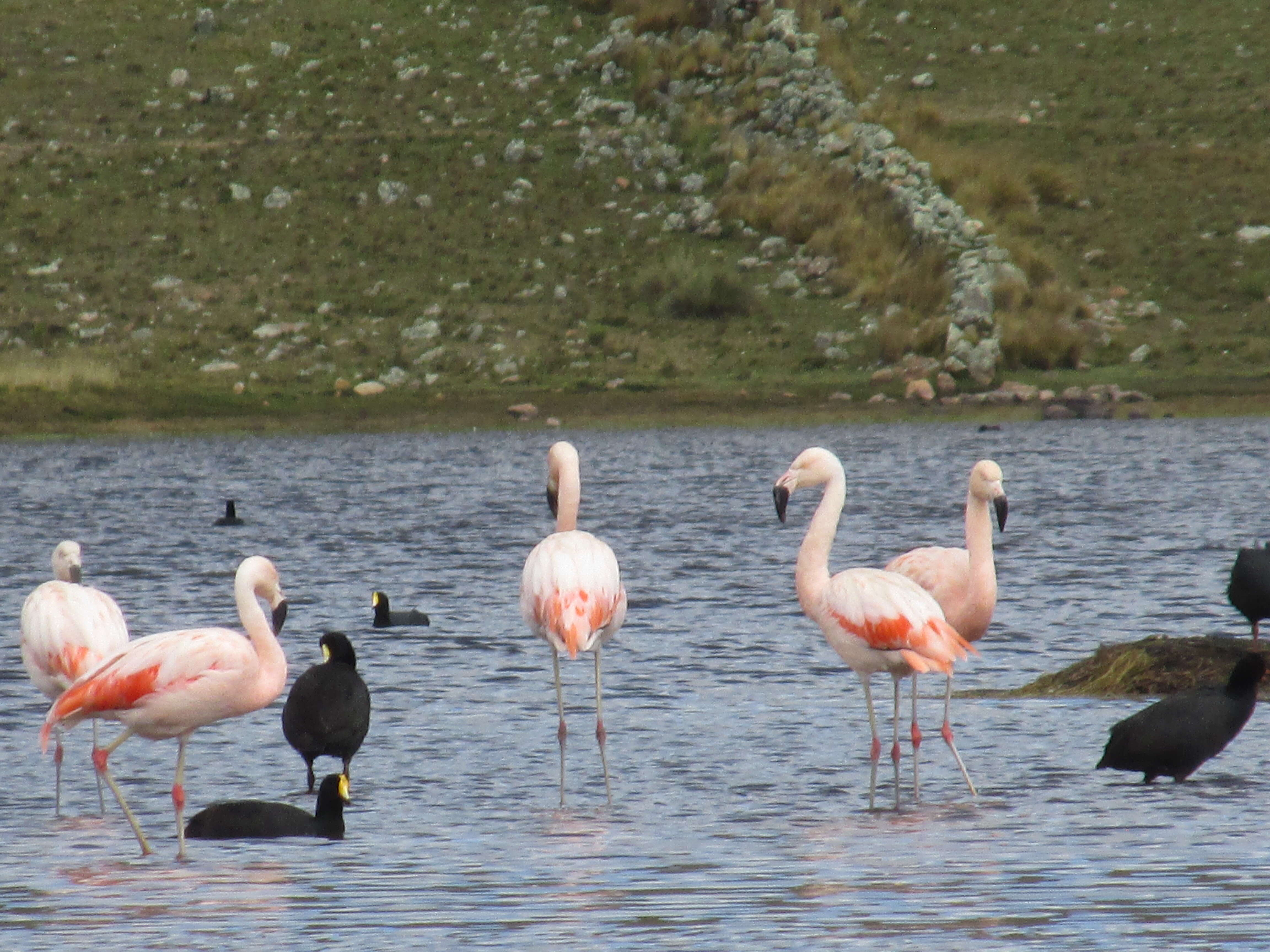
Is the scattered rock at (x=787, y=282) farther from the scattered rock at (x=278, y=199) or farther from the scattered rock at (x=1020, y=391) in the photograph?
the scattered rock at (x=278, y=199)

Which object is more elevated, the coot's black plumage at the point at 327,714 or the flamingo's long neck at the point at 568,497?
the flamingo's long neck at the point at 568,497

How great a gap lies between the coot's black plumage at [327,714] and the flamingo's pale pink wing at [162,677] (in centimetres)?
112

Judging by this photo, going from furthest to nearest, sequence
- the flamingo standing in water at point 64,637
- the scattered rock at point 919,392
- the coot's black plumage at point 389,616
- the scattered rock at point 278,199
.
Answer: the scattered rock at point 278,199 → the scattered rock at point 919,392 → the coot's black plumage at point 389,616 → the flamingo standing in water at point 64,637

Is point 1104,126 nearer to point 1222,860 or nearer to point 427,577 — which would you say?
point 427,577

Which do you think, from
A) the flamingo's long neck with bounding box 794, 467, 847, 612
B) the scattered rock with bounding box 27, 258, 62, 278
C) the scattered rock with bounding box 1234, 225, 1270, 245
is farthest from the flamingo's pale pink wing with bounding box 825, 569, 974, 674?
the scattered rock with bounding box 1234, 225, 1270, 245

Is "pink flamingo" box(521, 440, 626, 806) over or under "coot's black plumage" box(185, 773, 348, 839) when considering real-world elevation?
over

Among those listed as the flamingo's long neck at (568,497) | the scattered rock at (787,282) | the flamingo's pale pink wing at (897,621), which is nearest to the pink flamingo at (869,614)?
the flamingo's pale pink wing at (897,621)

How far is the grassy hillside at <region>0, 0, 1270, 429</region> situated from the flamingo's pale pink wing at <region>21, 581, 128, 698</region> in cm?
2885

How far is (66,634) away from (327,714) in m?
1.40

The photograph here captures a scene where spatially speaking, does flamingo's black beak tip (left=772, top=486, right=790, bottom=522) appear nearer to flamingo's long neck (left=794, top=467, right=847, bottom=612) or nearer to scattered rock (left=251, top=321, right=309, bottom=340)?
flamingo's long neck (left=794, top=467, right=847, bottom=612)

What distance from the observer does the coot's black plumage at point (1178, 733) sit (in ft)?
37.5

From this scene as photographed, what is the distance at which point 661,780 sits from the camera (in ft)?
39.4

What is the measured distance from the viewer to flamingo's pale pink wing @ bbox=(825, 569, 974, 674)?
1127cm

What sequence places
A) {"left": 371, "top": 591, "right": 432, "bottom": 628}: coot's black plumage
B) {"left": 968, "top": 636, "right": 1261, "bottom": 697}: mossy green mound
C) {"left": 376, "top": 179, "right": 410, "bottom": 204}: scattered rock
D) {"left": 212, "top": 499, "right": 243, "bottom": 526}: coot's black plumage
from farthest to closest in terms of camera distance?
1. {"left": 376, "top": 179, "right": 410, "bottom": 204}: scattered rock
2. {"left": 212, "top": 499, "right": 243, "bottom": 526}: coot's black plumage
3. {"left": 371, "top": 591, "right": 432, "bottom": 628}: coot's black plumage
4. {"left": 968, "top": 636, "right": 1261, "bottom": 697}: mossy green mound
